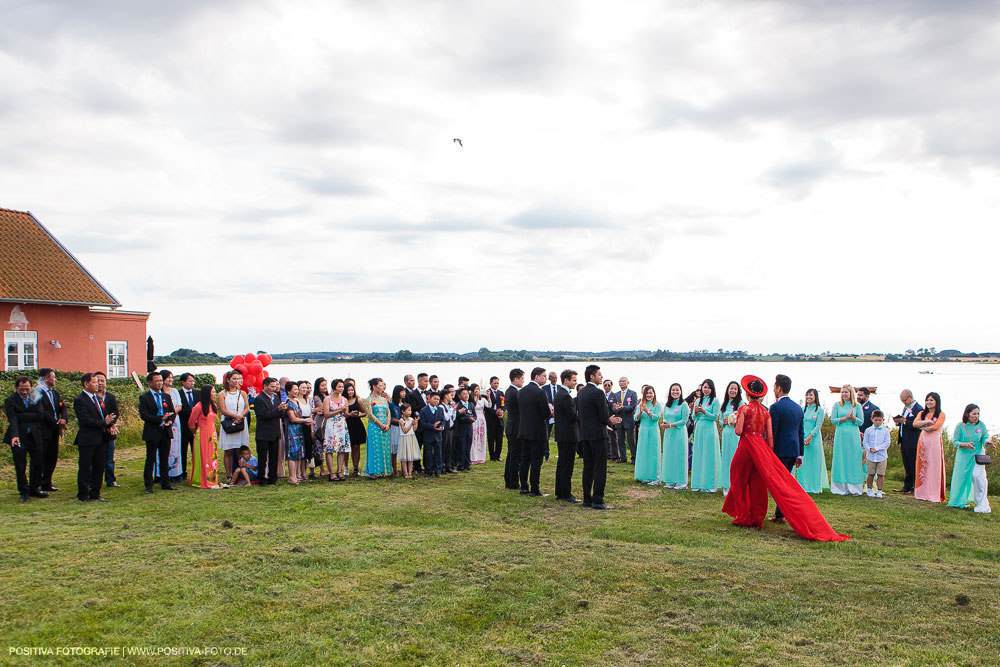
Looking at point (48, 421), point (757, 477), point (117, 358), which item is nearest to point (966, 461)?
point (757, 477)

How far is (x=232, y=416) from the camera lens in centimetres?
1100

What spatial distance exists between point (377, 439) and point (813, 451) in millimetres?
7480

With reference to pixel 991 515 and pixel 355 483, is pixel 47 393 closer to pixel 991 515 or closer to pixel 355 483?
pixel 355 483

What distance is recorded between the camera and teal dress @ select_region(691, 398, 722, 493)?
11.6 meters

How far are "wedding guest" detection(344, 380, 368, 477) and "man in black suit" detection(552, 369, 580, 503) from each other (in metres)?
3.93

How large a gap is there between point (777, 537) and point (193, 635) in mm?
6176

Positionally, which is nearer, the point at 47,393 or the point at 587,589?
the point at 587,589

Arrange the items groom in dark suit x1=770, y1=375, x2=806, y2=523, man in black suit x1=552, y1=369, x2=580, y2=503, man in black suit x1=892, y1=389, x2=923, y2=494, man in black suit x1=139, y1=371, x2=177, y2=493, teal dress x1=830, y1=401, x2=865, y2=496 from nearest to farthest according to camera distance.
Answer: groom in dark suit x1=770, y1=375, x2=806, y2=523 → man in black suit x1=552, y1=369, x2=580, y2=503 → man in black suit x1=139, y1=371, x2=177, y2=493 → teal dress x1=830, y1=401, x2=865, y2=496 → man in black suit x1=892, y1=389, x2=923, y2=494

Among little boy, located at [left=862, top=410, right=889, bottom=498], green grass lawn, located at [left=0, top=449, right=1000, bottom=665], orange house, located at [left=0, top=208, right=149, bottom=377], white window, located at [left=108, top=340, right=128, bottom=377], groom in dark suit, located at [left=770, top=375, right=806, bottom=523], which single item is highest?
orange house, located at [left=0, top=208, right=149, bottom=377]

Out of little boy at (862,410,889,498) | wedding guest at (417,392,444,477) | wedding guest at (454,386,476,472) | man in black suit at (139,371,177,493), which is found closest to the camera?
man in black suit at (139,371,177,493)

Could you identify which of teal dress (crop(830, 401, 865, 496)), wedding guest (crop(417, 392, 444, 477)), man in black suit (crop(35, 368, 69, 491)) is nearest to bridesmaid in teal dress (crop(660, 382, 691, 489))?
teal dress (crop(830, 401, 865, 496))

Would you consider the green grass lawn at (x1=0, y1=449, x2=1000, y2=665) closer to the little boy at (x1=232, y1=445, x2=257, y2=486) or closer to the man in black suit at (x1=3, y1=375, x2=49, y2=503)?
the man in black suit at (x1=3, y1=375, x2=49, y2=503)

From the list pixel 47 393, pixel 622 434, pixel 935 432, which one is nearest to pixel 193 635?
pixel 47 393

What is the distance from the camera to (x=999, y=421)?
29141 mm
